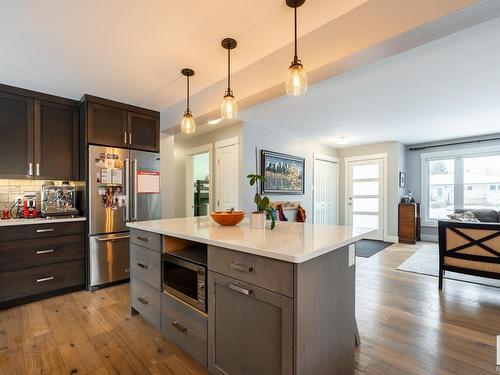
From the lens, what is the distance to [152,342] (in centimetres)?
195

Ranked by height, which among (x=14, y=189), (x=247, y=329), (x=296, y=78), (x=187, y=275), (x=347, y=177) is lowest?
(x=247, y=329)

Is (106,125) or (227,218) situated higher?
(106,125)

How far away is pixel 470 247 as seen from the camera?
2773mm

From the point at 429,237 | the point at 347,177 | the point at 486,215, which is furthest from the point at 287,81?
the point at 429,237

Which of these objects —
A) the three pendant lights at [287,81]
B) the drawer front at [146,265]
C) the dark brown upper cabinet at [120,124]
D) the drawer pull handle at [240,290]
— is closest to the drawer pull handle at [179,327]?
the drawer front at [146,265]

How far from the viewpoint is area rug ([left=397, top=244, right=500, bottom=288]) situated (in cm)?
327

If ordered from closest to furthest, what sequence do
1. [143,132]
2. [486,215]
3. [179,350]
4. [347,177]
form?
[179,350] < [143,132] < [486,215] < [347,177]

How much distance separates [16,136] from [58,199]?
78 centimetres

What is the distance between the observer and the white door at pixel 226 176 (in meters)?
4.23

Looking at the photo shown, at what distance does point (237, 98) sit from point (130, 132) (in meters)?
1.66

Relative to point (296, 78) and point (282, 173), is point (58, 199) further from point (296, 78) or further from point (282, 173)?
point (282, 173)

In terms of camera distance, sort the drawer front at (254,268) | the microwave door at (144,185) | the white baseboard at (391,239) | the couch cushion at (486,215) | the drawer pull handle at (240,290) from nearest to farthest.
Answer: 1. the drawer front at (254,268)
2. the drawer pull handle at (240,290)
3. the microwave door at (144,185)
4. the couch cushion at (486,215)
5. the white baseboard at (391,239)

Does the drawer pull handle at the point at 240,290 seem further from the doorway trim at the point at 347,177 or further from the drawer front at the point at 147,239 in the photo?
the doorway trim at the point at 347,177

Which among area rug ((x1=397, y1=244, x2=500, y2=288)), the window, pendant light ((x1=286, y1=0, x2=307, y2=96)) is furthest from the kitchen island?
the window
